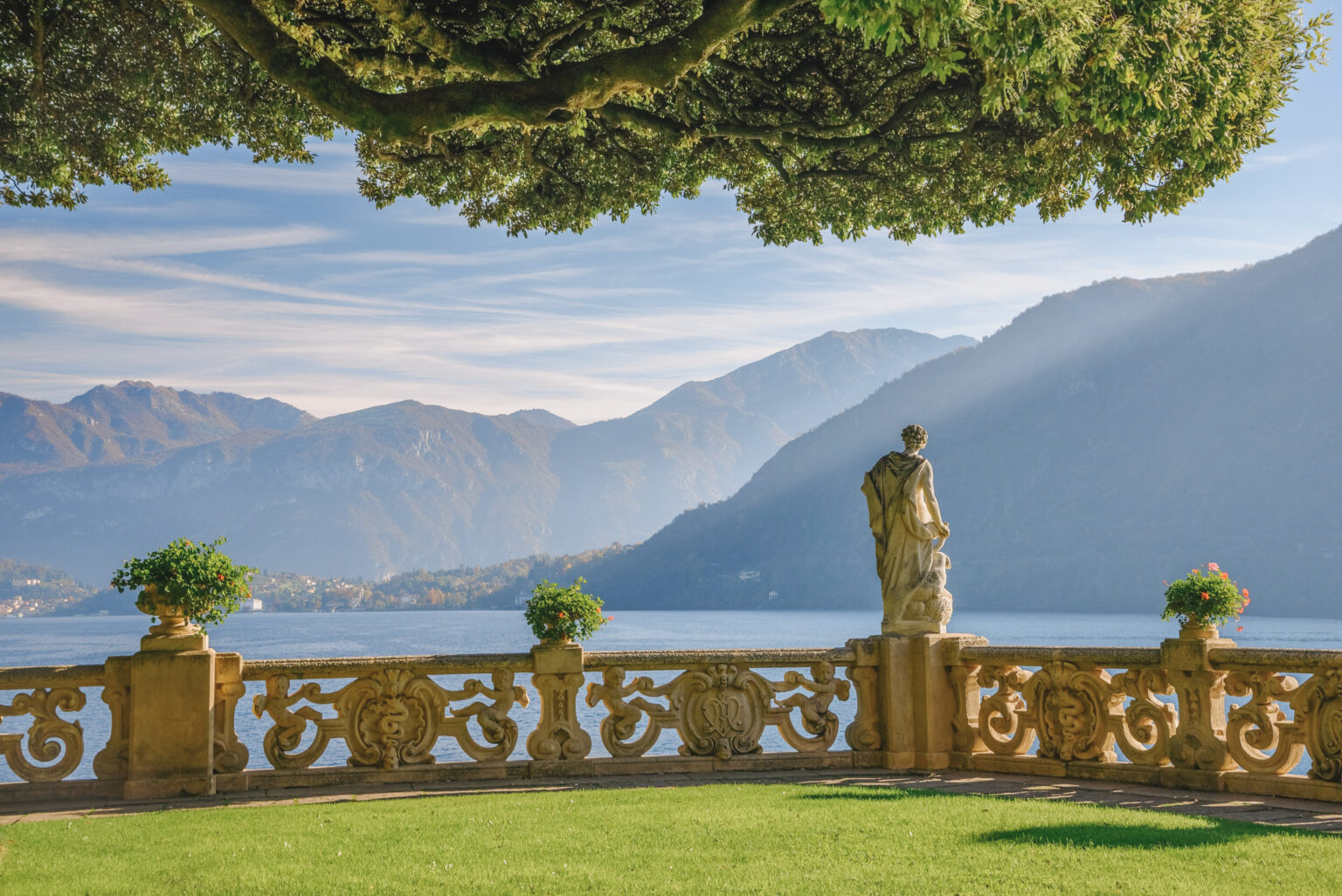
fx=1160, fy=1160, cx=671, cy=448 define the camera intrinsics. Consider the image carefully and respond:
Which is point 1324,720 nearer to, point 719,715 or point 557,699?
point 719,715

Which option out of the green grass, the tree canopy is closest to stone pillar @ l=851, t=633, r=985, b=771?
the green grass

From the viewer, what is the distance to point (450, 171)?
37.4 feet

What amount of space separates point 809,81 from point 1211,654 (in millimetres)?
6069

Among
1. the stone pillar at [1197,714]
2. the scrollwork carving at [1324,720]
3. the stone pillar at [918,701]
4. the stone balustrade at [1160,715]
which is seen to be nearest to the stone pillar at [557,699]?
the stone pillar at [918,701]

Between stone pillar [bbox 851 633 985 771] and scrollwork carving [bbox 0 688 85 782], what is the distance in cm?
674

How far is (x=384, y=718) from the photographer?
9.94 m

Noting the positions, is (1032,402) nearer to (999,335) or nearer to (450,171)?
(999,335)

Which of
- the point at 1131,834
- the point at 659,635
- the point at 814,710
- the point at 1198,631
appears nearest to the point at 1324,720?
the point at 1198,631

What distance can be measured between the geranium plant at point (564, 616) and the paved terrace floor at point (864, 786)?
1256mm

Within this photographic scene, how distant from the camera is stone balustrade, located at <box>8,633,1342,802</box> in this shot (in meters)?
9.00

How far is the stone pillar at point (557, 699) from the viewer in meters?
10.2

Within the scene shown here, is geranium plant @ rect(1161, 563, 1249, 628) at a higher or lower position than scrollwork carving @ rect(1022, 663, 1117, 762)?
Answer: higher

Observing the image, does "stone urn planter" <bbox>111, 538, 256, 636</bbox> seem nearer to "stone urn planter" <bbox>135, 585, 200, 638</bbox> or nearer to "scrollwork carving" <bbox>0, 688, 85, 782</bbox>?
"stone urn planter" <bbox>135, 585, 200, 638</bbox>

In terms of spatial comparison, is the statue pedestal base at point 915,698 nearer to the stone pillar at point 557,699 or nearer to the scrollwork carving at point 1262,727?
the scrollwork carving at point 1262,727
